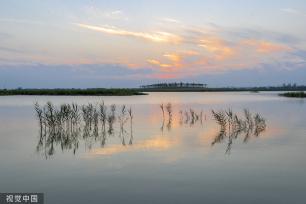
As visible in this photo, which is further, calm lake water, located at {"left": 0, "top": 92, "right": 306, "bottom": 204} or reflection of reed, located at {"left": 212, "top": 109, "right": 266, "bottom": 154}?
reflection of reed, located at {"left": 212, "top": 109, "right": 266, "bottom": 154}

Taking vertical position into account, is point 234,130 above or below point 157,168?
above

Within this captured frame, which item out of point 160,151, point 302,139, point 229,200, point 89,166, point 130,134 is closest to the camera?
point 229,200

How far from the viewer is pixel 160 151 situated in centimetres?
1614

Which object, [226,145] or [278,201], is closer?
[278,201]

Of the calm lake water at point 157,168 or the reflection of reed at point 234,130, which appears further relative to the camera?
the reflection of reed at point 234,130

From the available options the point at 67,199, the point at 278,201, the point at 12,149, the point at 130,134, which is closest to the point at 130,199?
the point at 67,199

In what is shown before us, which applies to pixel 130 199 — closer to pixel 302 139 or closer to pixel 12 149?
pixel 12 149

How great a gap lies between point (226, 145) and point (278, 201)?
8531mm

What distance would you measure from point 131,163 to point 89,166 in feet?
4.67

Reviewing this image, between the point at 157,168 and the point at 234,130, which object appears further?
the point at 234,130

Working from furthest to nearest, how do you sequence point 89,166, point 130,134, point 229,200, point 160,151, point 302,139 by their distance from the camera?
point 130,134, point 302,139, point 160,151, point 89,166, point 229,200

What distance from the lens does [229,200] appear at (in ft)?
30.3

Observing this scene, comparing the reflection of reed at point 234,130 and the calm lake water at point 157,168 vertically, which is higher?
the reflection of reed at point 234,130

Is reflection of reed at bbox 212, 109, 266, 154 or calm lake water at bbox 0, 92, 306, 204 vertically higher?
reflection of reed at bbox 212, 109, 266, 154
